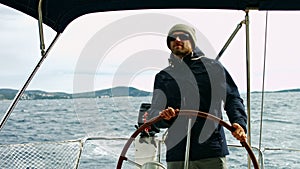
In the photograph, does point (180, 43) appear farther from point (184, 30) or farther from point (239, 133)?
point (239, 133)

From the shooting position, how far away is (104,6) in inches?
84.4

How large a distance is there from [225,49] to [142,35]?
1.37ft

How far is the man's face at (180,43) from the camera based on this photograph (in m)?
1.88

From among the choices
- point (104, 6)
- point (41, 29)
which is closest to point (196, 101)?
point (104, 6)

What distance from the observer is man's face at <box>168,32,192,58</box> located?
1885mm

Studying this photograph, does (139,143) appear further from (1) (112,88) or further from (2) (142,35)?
(2) (142,35)

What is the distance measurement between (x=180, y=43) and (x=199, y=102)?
10.7 inches

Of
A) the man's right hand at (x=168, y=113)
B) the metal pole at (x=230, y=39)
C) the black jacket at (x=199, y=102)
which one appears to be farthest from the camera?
the metal pole at (x=230, y=39)

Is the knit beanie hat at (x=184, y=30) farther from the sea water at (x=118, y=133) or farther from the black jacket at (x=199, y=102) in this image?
the sea water at (x=118, y=133)

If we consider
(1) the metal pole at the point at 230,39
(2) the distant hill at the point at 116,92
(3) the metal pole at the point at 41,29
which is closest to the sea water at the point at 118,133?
(2) the distant hill at the point at 116,92

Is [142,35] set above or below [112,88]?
above

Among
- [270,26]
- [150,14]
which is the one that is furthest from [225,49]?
[150,14]

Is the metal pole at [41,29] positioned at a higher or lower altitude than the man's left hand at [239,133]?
higher

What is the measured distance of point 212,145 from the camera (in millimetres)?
1885
